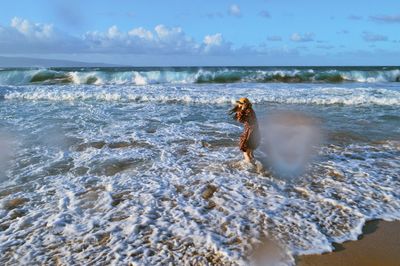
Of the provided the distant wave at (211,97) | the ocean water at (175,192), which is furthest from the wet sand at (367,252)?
the distant wave at (211,97)

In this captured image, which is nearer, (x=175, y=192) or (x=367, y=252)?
(x=367, y=252)

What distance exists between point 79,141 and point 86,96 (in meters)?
10.2

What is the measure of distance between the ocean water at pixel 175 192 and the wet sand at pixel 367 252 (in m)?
0.10

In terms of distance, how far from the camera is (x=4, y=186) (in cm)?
553

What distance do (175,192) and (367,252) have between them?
242cm

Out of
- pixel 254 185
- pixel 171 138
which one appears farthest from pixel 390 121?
pixel 254 185

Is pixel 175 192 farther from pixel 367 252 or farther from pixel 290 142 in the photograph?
pixel 290 142

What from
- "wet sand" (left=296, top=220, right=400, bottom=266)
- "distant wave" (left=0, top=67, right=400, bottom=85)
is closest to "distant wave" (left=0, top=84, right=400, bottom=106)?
"distant wave" (left=0, top=67, right=400, bottom=85)

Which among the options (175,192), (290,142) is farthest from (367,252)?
(290,142)

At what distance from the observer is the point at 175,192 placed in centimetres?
525

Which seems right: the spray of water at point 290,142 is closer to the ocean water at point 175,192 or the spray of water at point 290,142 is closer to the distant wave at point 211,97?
the ocean water at point 175,192

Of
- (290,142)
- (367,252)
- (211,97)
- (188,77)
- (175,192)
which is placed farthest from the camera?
(188,77)

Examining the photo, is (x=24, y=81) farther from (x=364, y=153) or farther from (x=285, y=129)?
(x=364, y=153)

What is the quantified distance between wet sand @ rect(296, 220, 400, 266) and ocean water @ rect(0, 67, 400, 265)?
101mm
